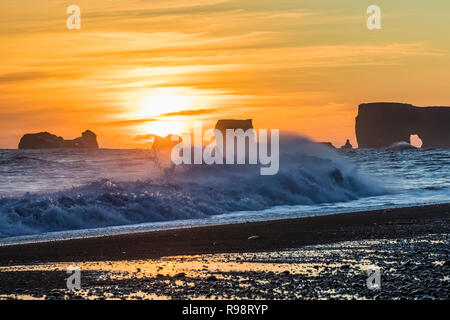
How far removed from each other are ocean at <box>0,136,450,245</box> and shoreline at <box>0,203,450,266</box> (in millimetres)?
1875

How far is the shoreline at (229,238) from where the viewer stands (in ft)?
36.7

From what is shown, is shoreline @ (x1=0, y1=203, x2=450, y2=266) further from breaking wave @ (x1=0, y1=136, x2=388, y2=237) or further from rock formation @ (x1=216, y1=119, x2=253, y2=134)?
rock formation @ (x1=216, y1=119, x2=253, y2=134)

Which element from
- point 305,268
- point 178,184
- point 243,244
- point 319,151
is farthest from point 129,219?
point 319,151

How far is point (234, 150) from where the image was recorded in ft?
116

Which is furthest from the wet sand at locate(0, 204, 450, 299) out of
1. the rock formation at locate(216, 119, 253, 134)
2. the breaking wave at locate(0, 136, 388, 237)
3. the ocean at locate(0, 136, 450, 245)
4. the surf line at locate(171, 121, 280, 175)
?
the rock formation at locate(216, 119, 253, 134)

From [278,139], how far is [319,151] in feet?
8.12

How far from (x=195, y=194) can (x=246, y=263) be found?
14.2m

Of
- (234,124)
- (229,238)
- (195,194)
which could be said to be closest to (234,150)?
(195,194)

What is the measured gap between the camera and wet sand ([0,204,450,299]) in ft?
23.8

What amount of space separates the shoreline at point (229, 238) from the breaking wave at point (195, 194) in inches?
163

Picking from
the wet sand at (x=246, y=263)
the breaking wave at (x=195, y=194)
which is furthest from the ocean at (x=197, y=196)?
the wet sand at (x=246, y=263)

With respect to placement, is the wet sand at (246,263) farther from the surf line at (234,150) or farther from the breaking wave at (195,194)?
the surf line at (234,150)

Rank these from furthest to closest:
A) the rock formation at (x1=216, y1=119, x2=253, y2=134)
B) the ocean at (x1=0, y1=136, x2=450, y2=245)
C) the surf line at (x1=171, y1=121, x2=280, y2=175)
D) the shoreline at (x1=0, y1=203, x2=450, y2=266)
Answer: the rock formation at (x1=216, y1=119, x2=253, y2=134) → the surf line at (x1=171, y1=121, x2=280, y2=175) → the ocean at (x1=0, y1=136, x2=450, y2=245) → the shoreline at (x1=0, y1=203, x2=450, y2=266)
